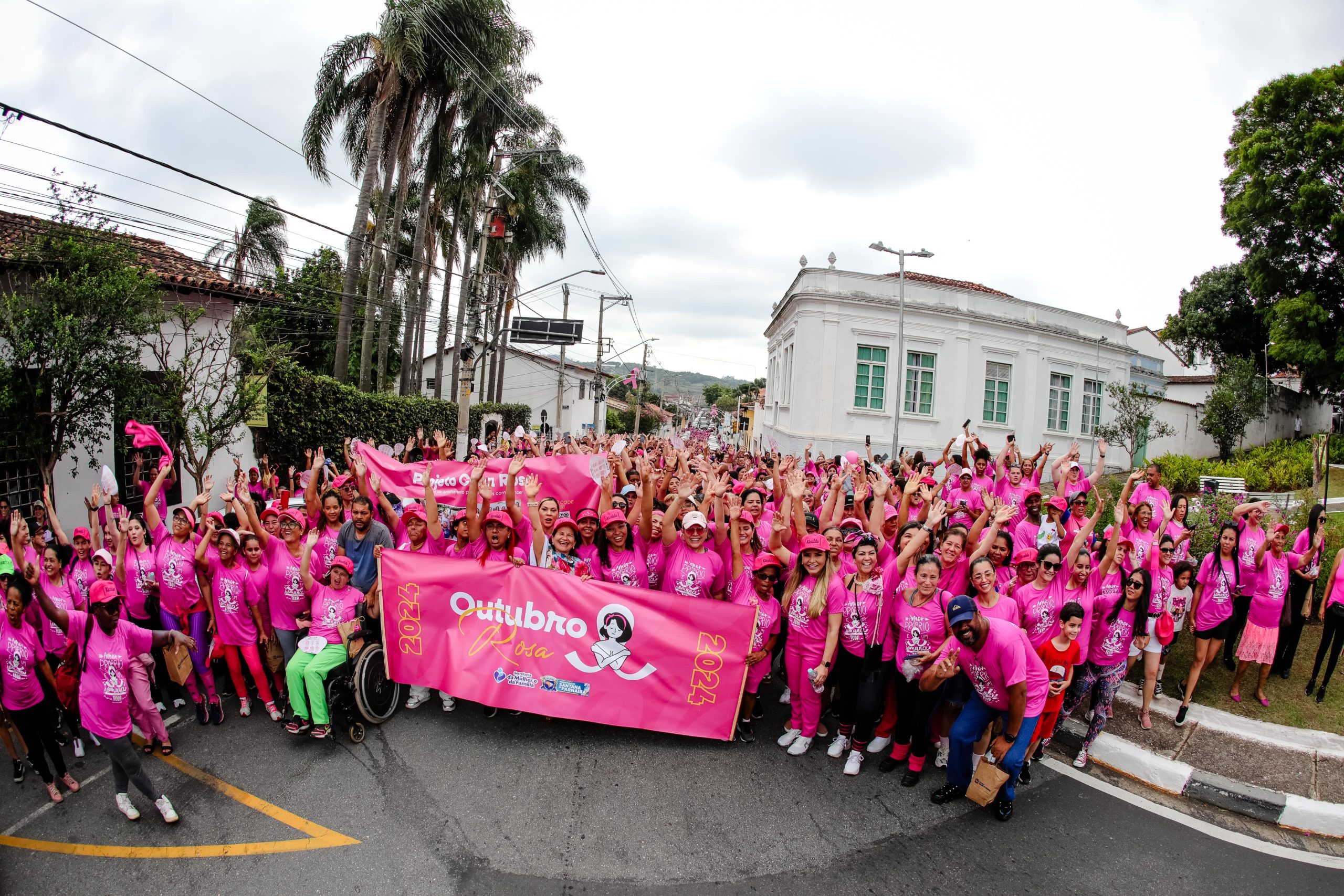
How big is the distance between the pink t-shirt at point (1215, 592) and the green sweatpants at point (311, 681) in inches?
282

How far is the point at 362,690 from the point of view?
213 inches

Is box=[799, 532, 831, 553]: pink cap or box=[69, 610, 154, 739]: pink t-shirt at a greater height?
box=[799, 532, 831, 553]: pink cap

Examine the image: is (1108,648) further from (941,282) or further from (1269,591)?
(941,282)

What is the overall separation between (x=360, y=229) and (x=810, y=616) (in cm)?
1957

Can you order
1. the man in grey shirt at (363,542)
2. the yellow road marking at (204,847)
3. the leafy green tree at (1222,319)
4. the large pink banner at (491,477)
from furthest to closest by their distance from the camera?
the leafy green tree at (1222,319) → the large pink banner at (491,477) → the man in grey shirt at (363,542) → the yellow road marking at (204,847)

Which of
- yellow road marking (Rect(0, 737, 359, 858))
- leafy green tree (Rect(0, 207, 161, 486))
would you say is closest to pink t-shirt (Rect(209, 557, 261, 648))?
yellow road marking (Rect(0, 737, 359, 858))

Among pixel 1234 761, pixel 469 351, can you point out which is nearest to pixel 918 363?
pixel 469 351

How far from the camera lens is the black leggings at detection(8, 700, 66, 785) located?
4688 millimetres

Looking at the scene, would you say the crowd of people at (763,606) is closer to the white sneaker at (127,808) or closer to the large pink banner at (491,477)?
the white sneaker at (127,808)

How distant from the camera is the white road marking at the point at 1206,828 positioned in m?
4.42

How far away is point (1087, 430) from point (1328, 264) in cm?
1074

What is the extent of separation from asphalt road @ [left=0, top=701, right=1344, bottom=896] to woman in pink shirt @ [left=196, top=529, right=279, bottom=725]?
0.39m

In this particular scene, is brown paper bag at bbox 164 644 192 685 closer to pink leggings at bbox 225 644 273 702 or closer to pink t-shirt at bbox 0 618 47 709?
pink leggings at bbox 225 644 273 702

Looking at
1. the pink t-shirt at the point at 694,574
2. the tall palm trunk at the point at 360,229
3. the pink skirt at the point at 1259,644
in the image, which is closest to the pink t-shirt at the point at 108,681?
the pink t-shirt at the point at 694,574
